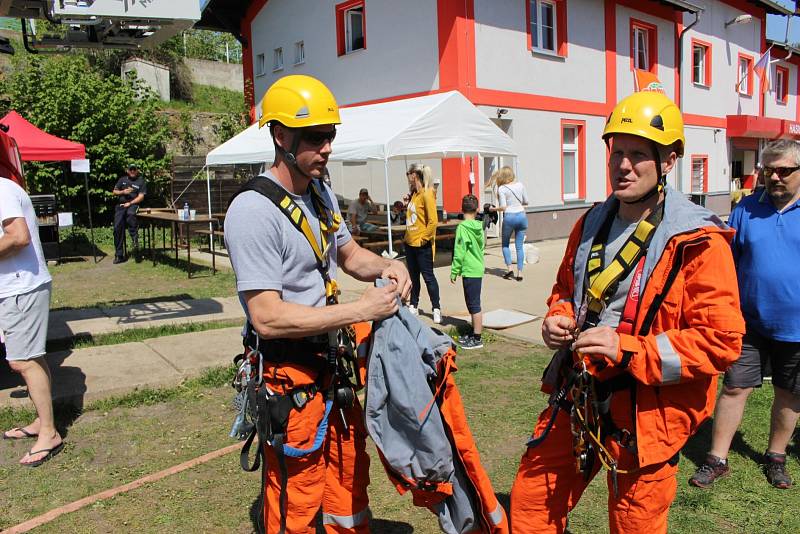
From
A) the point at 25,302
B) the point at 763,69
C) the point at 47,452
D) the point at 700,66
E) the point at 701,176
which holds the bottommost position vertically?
the point at 47,452

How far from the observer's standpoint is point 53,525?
342 cm

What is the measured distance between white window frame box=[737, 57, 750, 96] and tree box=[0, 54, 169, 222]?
72.0 feet

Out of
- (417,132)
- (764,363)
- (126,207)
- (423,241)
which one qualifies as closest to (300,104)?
(764,363)

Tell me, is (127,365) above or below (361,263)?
below

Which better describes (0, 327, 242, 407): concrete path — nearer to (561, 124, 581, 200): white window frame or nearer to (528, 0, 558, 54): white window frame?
(528, 0, 558, 54): white window frame

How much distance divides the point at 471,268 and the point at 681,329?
192 inches

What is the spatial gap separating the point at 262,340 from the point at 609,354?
1.27 metres

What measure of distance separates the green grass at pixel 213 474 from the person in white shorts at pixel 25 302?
0.90 ft

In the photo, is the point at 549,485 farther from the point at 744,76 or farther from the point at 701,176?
the point at 744,76

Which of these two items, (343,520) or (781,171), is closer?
(343,520)

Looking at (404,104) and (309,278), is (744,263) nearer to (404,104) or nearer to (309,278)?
(309,278)

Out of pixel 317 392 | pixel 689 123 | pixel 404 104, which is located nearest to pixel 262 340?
pixel 317 392

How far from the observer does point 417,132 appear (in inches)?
426

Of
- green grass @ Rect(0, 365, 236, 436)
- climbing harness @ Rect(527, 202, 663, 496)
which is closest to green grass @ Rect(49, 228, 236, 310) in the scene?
green grass @ Rect(0, 365, 236, 436)
